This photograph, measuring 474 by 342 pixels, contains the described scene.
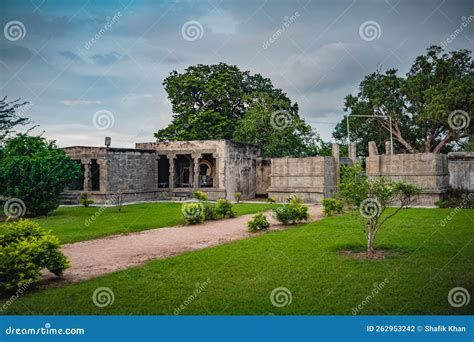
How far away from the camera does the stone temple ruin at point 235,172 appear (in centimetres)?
2191

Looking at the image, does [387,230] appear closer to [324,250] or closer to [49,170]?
[324,250]

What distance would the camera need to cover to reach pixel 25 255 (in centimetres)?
752

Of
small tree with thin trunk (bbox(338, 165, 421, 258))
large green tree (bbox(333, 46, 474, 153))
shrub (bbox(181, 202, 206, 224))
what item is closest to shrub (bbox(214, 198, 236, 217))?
shrub (bbox(181, 202, 206, 224))

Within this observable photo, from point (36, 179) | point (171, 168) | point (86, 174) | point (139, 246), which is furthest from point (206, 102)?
point (139, 246)

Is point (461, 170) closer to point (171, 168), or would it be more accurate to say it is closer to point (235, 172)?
point (235, 172)

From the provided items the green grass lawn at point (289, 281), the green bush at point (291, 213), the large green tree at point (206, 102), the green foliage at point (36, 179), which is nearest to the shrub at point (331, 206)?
the green bush at point (291, 213)

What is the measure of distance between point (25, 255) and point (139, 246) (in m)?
4.32

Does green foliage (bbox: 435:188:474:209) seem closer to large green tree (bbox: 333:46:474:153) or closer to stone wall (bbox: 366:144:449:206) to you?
stone wall (bbox: 366:144:449:206)

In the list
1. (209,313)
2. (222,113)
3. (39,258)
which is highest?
(222,113)

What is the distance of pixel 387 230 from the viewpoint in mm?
13180

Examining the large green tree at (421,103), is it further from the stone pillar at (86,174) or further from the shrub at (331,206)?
the stone pillar at (86,174)

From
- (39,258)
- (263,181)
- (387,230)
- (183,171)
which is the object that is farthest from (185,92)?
(39,258)

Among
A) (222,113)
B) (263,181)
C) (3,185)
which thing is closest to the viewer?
(3,185)

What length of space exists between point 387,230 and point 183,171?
2350 cm
